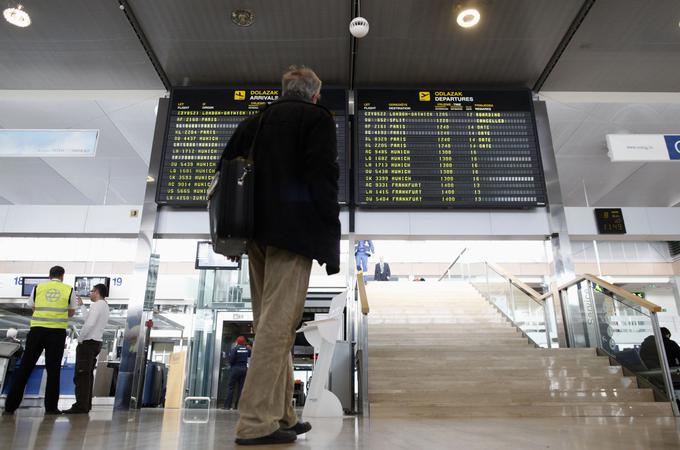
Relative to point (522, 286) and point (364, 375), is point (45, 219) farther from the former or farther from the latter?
point (522, 286)

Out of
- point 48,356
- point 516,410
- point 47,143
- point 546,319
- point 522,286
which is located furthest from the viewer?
point 522,286

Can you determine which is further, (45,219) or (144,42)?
(45,219)

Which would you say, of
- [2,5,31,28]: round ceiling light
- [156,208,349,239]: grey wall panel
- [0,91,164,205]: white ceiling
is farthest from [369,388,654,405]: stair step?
[2,5,31,28]: round ceiling light

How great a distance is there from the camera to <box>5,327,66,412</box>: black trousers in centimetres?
412

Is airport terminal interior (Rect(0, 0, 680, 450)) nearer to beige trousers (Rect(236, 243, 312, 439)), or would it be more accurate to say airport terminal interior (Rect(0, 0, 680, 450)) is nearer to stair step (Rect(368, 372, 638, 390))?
stair step (Rect(368, 372, 638, 390))

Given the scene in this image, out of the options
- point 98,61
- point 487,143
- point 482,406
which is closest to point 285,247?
point 482,406

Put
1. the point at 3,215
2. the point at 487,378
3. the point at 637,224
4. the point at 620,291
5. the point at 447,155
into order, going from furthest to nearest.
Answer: the point at 637,224, the point at 3,215, the point at 447,155, the point at 620,291, the point at 487,378

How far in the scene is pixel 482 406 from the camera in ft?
13.7

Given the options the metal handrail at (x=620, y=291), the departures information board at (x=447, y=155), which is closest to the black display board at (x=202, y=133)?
the departures information board at (x=447, y=155)

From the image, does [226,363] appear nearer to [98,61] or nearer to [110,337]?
[110,337]

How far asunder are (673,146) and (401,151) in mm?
3287

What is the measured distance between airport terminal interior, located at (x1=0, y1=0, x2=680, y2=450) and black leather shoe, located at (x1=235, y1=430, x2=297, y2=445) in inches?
99.8

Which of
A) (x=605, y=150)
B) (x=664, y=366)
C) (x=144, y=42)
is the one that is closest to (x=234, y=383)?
(x=144, y=42)

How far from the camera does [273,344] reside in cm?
175
